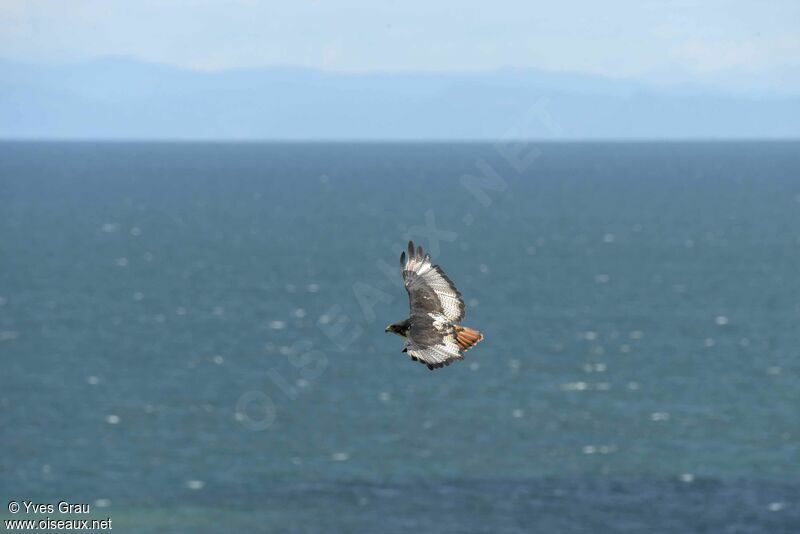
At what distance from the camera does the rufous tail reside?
12.5 meters

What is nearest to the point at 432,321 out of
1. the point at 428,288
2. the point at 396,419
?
the point at 428,288

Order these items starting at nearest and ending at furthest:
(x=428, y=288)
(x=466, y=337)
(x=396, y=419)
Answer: (x=466, y=337), (x=428, y=288), (x=396, y=419)

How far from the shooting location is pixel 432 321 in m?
12.8

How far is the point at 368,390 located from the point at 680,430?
3439 cm

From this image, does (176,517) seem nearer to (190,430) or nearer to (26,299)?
(190,430)

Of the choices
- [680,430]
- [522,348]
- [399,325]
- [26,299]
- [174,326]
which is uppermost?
[26,299]

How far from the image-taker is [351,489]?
11119 centimetres

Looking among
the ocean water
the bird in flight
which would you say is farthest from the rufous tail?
the ocean water

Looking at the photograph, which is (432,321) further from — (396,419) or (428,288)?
(396,419)

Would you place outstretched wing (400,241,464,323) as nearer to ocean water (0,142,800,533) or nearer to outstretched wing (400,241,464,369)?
outstretched wing (400,241,464,369)

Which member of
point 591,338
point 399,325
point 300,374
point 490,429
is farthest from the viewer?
point 591,338

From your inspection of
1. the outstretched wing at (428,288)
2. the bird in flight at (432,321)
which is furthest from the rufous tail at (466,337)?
the outstretched wing at (428,288)

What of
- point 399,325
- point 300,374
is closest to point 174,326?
point 300,374

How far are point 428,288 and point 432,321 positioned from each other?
30.9 inches
